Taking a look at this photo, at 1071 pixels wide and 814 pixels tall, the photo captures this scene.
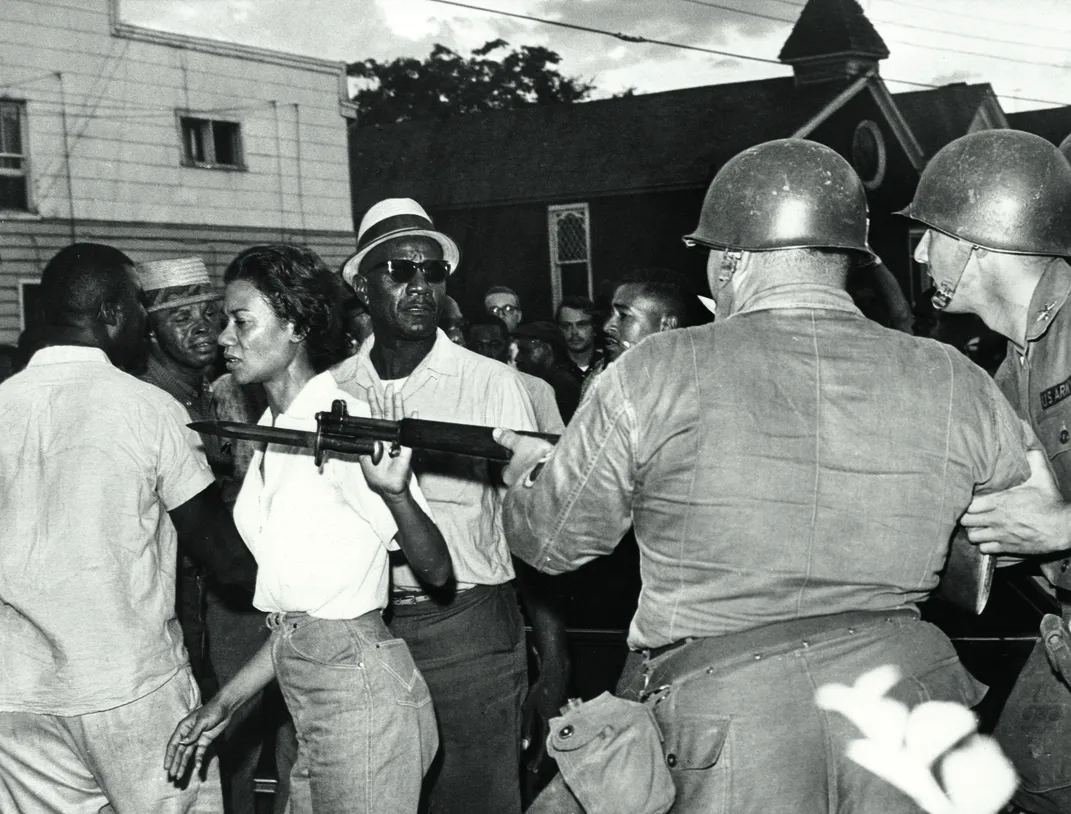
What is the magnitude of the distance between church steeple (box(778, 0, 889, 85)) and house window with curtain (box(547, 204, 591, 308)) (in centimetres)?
432

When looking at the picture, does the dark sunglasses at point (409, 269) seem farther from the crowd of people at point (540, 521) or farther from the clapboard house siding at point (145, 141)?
the clapboard house siding at point (145, 141)

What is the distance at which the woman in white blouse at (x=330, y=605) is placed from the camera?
115 inches

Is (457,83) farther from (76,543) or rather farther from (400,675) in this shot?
(400,675)

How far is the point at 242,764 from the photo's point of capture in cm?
489

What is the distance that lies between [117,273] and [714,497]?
2.04 m

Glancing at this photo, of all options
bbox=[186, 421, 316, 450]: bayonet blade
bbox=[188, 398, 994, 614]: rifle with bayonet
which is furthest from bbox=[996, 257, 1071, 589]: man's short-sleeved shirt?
bbox=[186, 421, 316, 450]: bayonet blade

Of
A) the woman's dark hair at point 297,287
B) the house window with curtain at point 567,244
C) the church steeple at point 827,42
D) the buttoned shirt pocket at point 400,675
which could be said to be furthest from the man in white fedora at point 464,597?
the church steeple at point 827,42

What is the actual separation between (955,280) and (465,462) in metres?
1.65

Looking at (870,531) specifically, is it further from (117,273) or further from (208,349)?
(208,349)

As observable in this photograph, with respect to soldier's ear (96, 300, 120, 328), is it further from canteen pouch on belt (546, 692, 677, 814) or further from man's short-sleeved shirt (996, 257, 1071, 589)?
man's short-sleeved shirt (996, 257, 1071, 589)

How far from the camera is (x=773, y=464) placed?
2.37 meters

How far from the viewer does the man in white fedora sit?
3.87 metres

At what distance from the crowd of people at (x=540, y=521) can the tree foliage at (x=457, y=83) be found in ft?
32.3

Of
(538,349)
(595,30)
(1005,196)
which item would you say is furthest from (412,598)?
(595,30)
